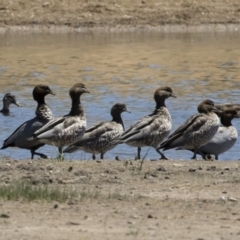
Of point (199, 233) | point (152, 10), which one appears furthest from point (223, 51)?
point (199, 233)

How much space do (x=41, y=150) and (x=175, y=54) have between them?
1538cm

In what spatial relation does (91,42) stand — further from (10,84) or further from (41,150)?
(41,150)

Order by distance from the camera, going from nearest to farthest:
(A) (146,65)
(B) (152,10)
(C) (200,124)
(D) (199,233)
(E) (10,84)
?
(D) (199,233) < (C) (200,124) < (E) (10,84) < (A) (146,65) < (B) (152,10)

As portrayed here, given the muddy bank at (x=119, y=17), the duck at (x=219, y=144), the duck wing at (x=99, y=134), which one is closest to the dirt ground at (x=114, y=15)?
the muddy bank at (x=119, y=17)

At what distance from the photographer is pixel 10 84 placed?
918 inches

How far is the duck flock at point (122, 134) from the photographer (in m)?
12.5

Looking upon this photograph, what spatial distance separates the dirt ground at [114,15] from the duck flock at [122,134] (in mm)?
22248

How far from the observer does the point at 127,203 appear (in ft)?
26.9

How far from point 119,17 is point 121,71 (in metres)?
9.83

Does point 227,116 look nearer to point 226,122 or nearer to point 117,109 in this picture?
point 226,122

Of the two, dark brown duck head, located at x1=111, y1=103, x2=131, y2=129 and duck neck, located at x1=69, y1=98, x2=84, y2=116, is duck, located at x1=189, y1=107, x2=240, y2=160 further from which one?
duck neck, located at x1=69, y1=98, x2=84, y2=116

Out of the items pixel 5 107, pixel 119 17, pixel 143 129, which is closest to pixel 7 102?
pixel 5 107

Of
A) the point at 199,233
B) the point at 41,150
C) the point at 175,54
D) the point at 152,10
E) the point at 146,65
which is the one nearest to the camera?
the point at 199,233

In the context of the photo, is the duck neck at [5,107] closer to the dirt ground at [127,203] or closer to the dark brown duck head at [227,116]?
the dark brown duck head at [227,116]
